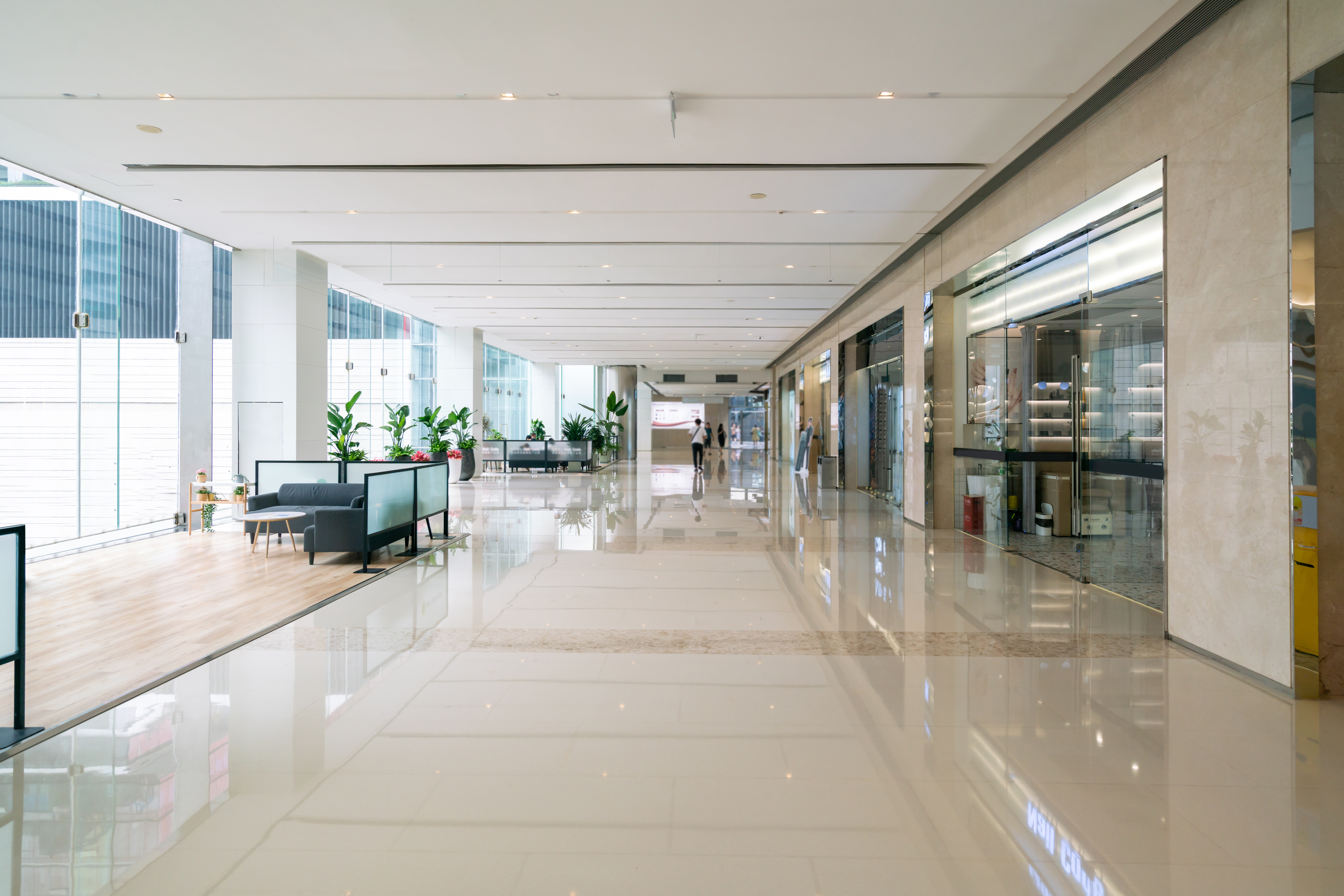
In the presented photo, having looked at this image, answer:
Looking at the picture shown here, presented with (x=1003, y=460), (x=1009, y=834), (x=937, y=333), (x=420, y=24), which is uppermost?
(x=420, y=24)

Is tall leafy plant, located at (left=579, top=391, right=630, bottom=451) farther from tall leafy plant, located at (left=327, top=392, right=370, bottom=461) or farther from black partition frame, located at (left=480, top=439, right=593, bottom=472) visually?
tall leafy plant, located at (left=327, top=392, right=370, bottom=461)

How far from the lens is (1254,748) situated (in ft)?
10.8

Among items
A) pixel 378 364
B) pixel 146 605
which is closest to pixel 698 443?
pixel 378 364

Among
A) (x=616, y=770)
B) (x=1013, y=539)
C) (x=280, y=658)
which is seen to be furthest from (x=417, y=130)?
(x=1013, y=539)

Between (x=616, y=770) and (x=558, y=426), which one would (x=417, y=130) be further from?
(x=558, y=426)

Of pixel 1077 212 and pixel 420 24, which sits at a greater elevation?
pixel 420 24

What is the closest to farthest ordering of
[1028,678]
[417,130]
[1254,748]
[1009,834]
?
1. [1009,834]
2. [1254,748]
3. [1028,678]
4. [417,130]

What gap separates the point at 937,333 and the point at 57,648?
9.41 metres

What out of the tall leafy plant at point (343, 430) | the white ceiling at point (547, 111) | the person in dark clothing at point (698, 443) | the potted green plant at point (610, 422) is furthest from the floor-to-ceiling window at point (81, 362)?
the potted green plant at point (610, 422)

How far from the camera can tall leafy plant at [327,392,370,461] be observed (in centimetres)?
1227

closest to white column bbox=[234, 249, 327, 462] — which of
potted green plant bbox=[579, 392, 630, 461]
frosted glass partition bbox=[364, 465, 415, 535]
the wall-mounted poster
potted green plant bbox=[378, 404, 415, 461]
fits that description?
potted green plant bbox=[378, 404, 415, 461]

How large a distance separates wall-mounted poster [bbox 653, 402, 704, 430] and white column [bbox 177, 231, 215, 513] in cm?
3134

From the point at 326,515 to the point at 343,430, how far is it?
515 cm

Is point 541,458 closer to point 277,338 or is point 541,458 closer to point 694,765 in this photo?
point 277,338
